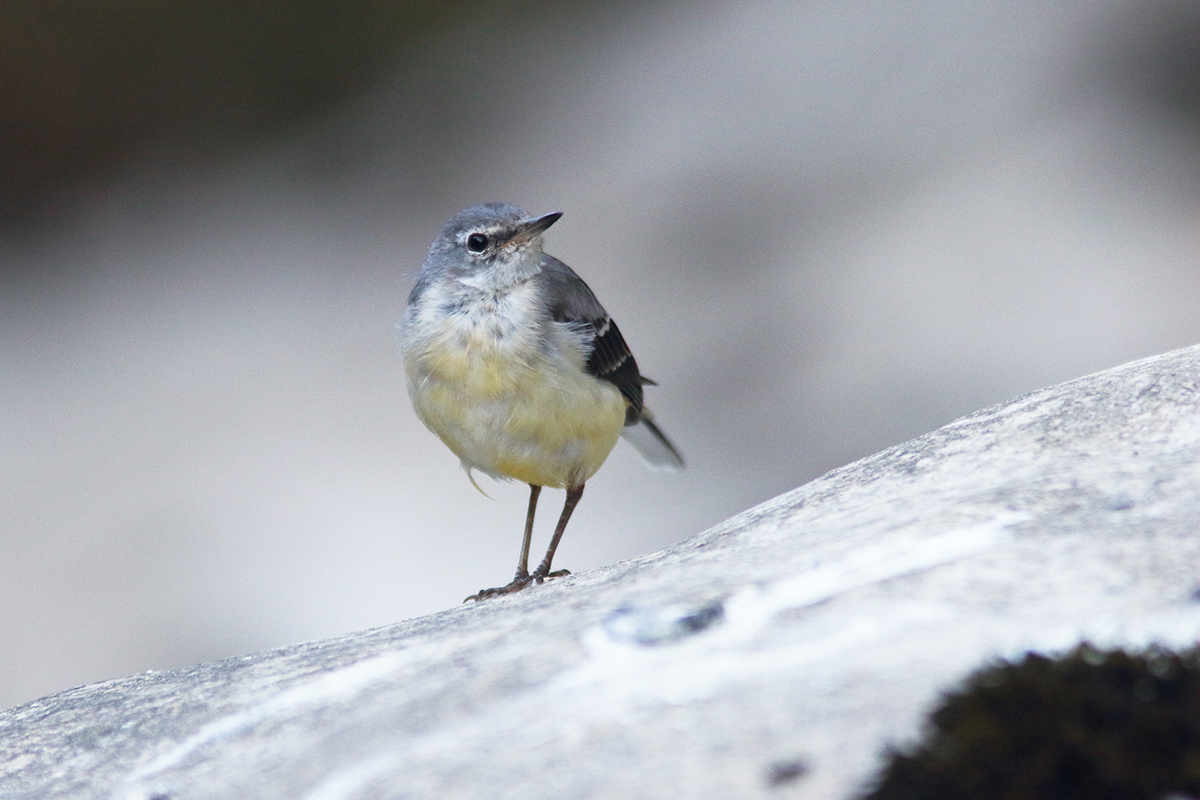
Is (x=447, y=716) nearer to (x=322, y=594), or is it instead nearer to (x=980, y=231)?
(x=322, y=594)

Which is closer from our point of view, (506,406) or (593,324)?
(506,406)

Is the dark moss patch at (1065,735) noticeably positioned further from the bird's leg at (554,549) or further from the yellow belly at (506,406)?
the bird's leg at (554,549)

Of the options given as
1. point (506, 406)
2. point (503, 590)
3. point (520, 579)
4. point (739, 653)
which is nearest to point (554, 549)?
point (520, 579)

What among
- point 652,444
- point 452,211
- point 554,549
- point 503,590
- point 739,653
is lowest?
point 739,653

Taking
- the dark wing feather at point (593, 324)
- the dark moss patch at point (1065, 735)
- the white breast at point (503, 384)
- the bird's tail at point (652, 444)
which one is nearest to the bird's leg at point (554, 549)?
the white breast at point (503, 384)

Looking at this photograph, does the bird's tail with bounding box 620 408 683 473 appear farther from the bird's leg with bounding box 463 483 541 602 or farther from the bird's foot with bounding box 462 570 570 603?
the bird's foot with bounding box 462 570 570 603

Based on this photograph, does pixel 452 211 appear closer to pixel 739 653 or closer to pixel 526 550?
pixel 526 550

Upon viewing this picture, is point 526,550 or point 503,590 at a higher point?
point 526,550

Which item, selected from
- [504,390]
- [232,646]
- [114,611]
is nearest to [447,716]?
[504,390]
